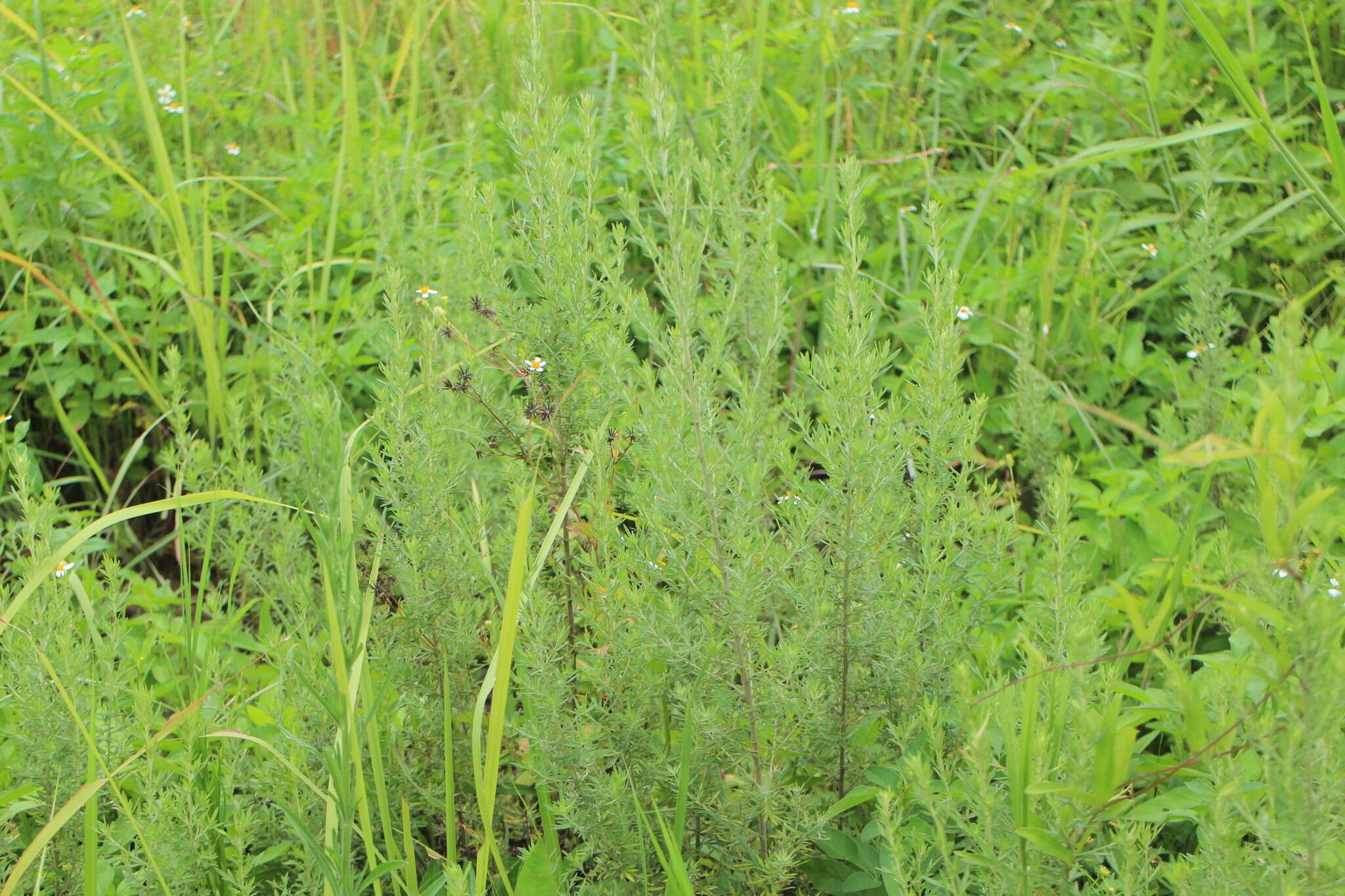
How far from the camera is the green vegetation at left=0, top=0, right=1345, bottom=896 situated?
1.41m

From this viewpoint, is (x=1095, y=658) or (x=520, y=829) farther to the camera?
(x=520, y=829)

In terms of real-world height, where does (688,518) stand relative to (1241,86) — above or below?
below

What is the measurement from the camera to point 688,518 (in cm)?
157

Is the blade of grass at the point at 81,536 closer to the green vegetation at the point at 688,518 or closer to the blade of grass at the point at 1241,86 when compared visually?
the green vegetation at the point at 688,518

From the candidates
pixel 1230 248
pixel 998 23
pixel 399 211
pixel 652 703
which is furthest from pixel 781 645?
pixel 998 23

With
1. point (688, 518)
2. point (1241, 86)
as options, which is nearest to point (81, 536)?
point (688, 518)

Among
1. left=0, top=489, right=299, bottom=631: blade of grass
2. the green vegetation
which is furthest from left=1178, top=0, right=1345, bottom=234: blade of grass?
left=0, top=489, right=299, bottom=631: blade of grass

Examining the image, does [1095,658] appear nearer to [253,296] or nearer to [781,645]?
[781,645]

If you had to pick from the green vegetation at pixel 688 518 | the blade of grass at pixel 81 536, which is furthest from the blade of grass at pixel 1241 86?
the blade of grass at pixel 81 536

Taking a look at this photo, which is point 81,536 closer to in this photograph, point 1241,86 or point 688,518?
point 688,518

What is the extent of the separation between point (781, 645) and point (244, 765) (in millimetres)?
1013

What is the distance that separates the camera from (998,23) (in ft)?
13.2

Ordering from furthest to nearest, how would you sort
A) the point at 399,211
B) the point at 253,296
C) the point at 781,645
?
the point at 253,296 → the point at 399,211 → the point at 781,645

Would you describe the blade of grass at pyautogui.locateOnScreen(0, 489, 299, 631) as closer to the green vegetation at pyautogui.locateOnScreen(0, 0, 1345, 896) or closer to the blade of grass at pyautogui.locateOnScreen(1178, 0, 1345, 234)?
the green vegetation at pyautogui.locateOnScreen(0, 0, 1345, 896)
